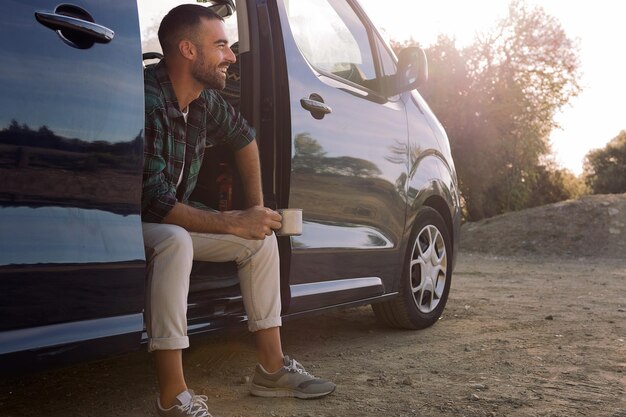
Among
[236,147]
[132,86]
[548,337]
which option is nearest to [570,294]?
[548,337]

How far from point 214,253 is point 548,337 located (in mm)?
2379

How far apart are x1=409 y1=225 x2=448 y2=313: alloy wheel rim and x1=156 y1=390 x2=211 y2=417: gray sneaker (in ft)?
7.16

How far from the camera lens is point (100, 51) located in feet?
7.72

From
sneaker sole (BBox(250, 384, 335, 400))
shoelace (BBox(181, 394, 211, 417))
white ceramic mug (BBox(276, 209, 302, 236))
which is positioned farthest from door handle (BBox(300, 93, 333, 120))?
shoelace (BBox(181, 394, 211, 417))

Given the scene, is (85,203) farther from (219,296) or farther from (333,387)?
(333,387)

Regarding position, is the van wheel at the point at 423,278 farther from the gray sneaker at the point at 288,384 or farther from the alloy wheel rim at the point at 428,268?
the gray sneaker at the point at 288,384

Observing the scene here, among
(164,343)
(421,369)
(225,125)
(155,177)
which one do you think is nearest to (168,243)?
(155,177)

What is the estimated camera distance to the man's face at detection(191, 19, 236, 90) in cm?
295

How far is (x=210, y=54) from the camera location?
9.74 feet

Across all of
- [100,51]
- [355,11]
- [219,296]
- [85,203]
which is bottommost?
[219,296]

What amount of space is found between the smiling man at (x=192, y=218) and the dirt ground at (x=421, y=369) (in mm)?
264

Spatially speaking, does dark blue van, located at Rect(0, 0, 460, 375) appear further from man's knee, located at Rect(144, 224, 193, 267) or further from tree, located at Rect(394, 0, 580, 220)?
tree, located at Rect(394, 0, 580, 220)

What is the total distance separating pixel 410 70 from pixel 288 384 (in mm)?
2018

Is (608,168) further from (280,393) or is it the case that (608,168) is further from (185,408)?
(185,408)
